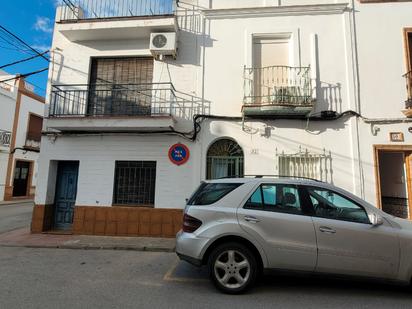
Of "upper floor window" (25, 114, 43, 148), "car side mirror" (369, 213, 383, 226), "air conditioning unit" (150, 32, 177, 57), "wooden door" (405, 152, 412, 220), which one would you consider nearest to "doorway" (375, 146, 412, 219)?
"wooden door" (405, 152, 412, 220)

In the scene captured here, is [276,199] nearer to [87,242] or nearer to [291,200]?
[291,200]

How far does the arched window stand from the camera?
27.2 feet

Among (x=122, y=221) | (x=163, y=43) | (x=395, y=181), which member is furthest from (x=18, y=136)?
(x=395, y=181)

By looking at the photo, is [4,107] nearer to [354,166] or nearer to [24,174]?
[24,174]

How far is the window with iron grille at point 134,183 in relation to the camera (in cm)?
854

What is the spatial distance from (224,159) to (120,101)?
3768 millimetres

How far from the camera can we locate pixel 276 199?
14.7 ft

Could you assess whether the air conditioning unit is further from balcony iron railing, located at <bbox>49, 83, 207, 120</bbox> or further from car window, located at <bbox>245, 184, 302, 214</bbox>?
car window, located at <bbox>245, 184, 302, 214</bbox>

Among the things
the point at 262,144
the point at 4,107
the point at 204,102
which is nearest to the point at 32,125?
the point at 4,107

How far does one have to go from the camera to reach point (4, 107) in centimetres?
1880

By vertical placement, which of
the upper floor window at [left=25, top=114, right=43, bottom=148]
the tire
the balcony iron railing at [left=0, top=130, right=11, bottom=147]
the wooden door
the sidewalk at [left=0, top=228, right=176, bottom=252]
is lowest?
the sidewalk at [left=0, top=228, right=176, bottom=252]

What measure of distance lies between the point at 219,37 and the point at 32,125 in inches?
726

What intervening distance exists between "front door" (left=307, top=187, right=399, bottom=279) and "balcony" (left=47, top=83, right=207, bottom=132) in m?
5.10

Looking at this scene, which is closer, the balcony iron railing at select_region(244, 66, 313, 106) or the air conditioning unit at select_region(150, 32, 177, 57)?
the balcony iron railing at select_region(244, 66, 313, 106)
